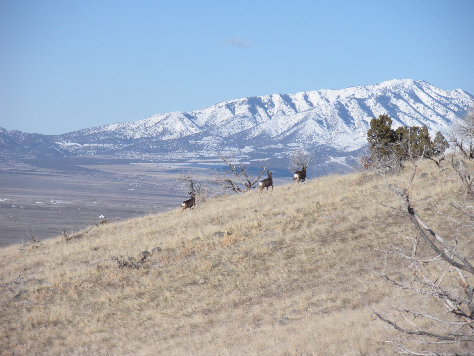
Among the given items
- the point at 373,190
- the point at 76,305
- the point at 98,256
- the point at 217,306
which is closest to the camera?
the point at 217,306

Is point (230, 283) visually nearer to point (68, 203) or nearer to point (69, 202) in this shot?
point (68, 203)

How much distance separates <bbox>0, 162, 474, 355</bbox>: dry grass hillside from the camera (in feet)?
37.0

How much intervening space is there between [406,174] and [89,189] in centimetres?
13558

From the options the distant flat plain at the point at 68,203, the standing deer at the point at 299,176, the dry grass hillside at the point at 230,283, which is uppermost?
the standing deer at the point at 299,176

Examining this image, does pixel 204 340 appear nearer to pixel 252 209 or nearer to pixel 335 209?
pixel 335 209

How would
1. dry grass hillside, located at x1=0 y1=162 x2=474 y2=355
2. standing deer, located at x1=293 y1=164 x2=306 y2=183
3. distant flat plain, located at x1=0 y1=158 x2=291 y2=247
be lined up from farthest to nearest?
1. distant flat plain, located at x1=0 y1=158 x2=291 y2=247
2. standing deer, located at x1=293 y1=164 x2=306 y2=183
3. dry grass hillside, located at x1=0 y1=162 x2=474 y2=355

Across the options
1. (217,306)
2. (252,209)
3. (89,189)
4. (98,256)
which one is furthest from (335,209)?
(89,189)

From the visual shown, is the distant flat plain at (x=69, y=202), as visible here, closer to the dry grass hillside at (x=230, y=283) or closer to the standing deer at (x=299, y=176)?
the standing deer at (x=299, y=176)

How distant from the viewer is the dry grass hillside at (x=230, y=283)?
11.3 meters

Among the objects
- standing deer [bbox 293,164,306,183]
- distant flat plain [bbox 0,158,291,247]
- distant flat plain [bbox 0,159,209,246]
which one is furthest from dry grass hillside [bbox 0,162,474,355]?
distant flat plain [bbox 0,159,209,246]

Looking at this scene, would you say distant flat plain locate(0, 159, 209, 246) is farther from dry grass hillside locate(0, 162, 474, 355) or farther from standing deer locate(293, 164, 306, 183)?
dry grass hillside locate(0, 162, 474, 355)

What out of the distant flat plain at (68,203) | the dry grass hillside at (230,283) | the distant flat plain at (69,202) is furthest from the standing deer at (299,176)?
the distant flat plain at (68,203)

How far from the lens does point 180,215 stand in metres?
30.6

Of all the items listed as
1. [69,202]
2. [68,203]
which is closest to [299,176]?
[68,203]
